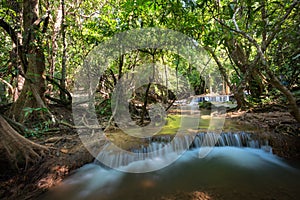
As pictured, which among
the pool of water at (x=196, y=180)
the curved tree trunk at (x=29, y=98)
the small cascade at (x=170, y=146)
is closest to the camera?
the pool of water at (x=196, y=180)

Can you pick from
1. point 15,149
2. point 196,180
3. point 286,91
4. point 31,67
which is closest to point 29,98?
point 31,67

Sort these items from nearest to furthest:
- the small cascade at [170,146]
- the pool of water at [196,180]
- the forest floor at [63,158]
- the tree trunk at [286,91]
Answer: the forest floor at [63,158]
the pool of water at [196,180]
the tree trunk at [286,91]
the small cascade at [170,146]

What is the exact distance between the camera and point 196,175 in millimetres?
3525

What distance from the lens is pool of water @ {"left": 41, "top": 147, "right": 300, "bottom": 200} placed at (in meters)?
2.85

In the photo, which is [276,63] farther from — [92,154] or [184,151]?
[92,154]

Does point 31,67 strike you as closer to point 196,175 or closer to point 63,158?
point 63,158

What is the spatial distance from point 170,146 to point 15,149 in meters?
3.25

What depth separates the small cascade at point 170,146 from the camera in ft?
13.0

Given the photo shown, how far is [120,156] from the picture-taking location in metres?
4.00

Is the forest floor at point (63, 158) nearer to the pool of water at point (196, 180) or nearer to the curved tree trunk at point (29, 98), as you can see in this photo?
the pool of water at point (196, 180)

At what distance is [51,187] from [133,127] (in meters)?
3.39

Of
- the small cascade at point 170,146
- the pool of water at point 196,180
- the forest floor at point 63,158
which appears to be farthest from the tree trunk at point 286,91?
the small cascade at point 170,146

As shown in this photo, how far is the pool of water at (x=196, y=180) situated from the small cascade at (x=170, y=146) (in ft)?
0.44

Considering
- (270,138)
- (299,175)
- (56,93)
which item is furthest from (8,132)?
(56,93)
